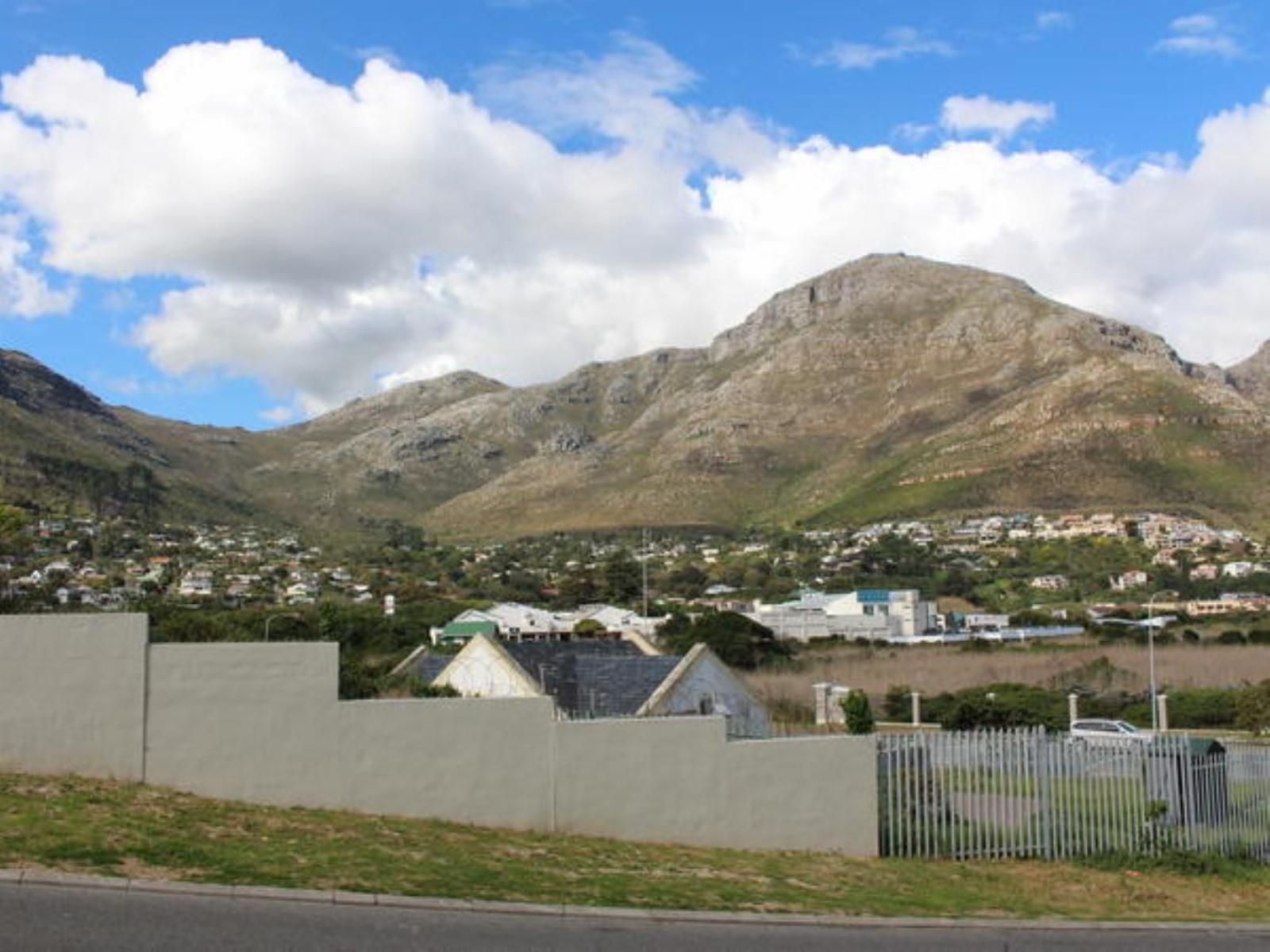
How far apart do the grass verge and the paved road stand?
0.53m

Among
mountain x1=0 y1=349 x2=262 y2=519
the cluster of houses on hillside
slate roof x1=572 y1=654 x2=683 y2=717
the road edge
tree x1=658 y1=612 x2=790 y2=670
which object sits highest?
mountain x1=0 y1=349 x2=262 y2=519

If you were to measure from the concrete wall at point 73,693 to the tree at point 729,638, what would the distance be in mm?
38912

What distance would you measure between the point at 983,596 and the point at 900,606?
18455mm

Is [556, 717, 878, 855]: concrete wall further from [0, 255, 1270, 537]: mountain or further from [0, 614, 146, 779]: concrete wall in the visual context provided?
[0, 255, 1270, 537]: mountain

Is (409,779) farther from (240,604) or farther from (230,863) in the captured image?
(240,604)

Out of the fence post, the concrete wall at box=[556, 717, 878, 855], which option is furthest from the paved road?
the fence post

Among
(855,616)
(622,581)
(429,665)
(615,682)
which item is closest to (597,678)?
(615,682)

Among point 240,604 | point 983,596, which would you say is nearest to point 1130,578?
point 983,596

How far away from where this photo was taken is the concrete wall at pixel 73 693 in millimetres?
14039

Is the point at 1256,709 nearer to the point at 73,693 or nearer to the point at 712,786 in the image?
the point at 712,786

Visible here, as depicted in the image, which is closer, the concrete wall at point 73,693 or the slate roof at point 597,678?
the concrete wall at point 73,693

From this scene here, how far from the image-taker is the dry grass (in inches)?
2290

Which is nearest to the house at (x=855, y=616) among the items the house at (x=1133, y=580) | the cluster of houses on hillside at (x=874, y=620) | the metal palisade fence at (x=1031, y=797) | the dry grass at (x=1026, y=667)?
the cluster of houses on hillside at (x=874, y=620)

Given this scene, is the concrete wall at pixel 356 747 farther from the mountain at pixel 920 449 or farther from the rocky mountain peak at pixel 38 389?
the rocky mountain peak at pixel 38 389
